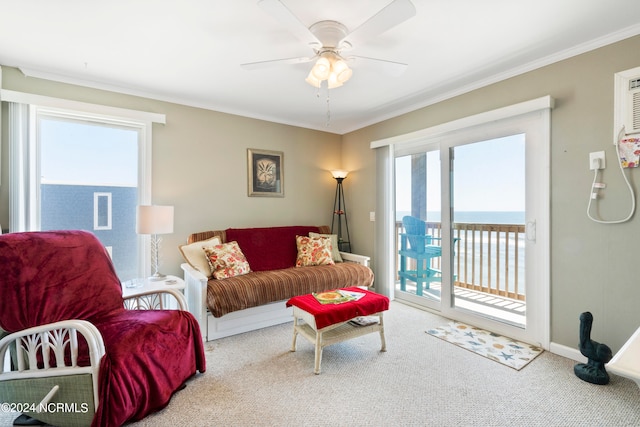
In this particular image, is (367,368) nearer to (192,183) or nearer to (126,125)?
(192,183)

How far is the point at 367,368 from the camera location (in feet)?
7.23

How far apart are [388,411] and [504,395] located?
2.54ft

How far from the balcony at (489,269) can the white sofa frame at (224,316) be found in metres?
1.82

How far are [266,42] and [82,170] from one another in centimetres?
222

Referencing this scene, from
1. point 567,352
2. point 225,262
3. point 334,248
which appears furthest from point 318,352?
point 567,352

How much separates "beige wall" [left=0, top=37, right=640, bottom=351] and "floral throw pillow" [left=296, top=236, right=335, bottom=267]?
57 cm

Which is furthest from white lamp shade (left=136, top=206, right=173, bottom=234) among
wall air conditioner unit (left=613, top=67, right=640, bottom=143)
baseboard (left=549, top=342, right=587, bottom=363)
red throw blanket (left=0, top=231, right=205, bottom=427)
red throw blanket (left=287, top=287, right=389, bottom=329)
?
wall air conditioner unit (left=613, top=67, right=640, bottom=143)

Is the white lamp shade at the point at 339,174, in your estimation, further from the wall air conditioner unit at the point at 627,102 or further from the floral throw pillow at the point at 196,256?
the wall air conditioner unit at the point at 627,102

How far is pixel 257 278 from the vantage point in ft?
9.64

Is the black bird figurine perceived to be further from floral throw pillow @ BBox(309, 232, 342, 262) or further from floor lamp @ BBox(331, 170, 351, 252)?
floor lamp @ BBox(331, 170, 351, 252)

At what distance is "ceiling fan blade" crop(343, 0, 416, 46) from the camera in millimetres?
1463

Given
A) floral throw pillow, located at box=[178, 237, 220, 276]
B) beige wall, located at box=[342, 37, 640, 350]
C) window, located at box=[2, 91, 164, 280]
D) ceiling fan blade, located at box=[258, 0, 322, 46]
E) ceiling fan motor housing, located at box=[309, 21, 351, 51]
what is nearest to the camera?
ceiling fan blade, located at box=[258, 0, 322, 46]

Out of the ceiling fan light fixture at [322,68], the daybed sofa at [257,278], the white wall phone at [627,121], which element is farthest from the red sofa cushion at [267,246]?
the white wall phone at [627,121]

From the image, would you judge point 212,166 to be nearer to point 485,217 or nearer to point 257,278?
point 257,278
